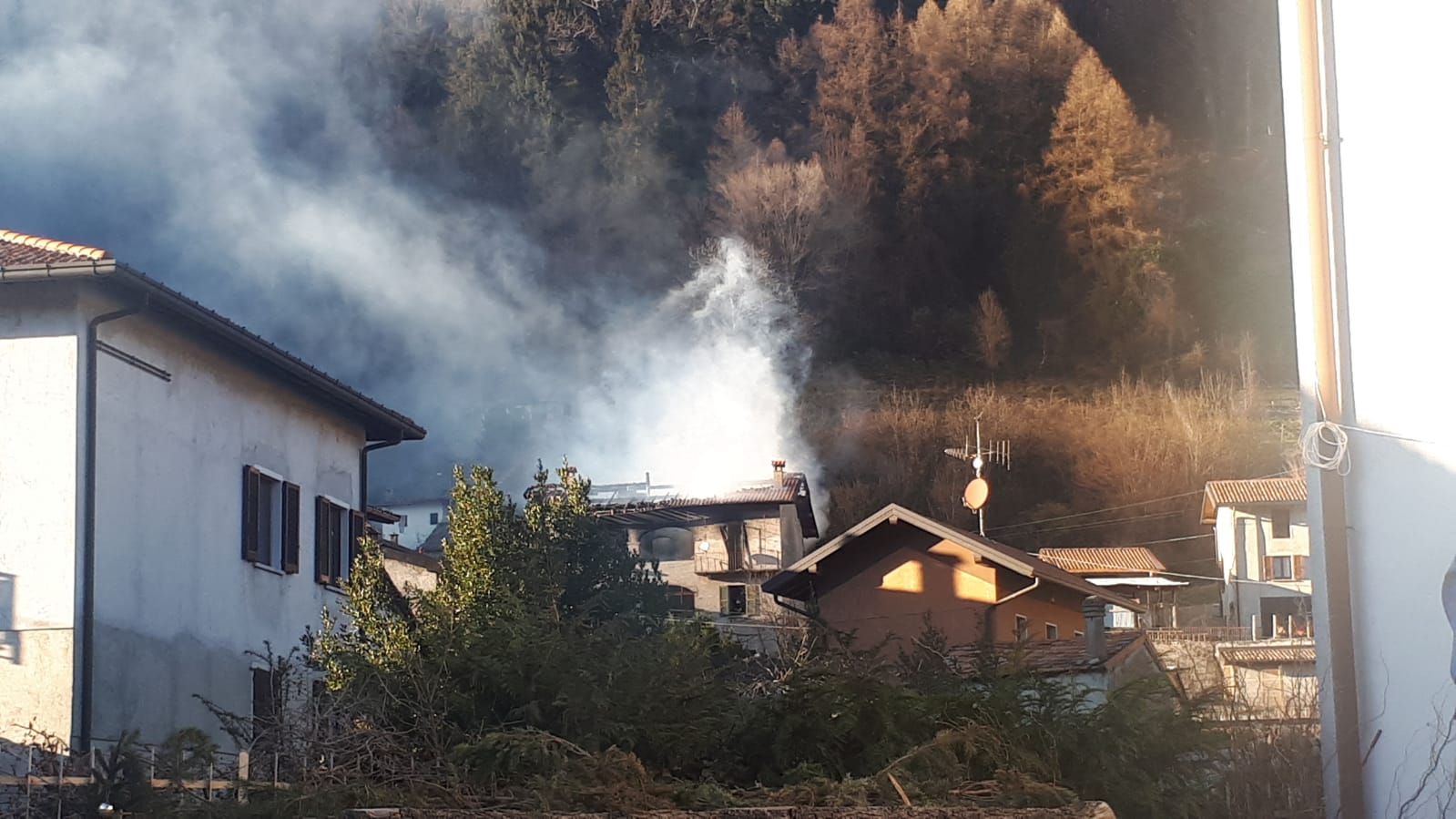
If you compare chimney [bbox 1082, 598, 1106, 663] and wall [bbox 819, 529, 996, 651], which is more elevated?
wall [bbox 819, 529, 996, 651]

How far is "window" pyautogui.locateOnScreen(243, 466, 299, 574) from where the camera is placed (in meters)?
16.6

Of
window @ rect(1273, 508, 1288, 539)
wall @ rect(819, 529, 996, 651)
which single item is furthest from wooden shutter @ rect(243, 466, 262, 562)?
window @ rect(1273, 508, 1288, 539)

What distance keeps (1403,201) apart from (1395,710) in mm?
2025

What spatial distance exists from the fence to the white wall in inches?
160

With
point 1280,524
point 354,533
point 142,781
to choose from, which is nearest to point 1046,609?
point 354,533

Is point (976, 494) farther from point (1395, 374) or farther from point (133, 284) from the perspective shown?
point (1395, 374)

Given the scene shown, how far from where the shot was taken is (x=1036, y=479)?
4278 cm

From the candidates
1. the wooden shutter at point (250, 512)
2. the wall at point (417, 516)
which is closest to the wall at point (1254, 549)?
the wall at point (417, 516)

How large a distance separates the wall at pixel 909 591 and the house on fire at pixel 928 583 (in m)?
0.01

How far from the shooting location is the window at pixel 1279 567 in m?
37.8

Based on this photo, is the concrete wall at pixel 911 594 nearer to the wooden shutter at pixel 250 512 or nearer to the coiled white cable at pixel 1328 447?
the wooden shutter at pixel 250 512

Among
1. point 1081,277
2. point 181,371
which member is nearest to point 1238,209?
point 1081,277

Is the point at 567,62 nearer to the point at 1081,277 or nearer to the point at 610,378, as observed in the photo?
the point at 610,378

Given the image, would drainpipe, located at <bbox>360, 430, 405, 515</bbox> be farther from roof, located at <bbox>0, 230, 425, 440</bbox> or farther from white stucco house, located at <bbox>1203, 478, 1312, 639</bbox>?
white stucco house, located at <bbox>1203, 478, 1312, 639</bbox>
